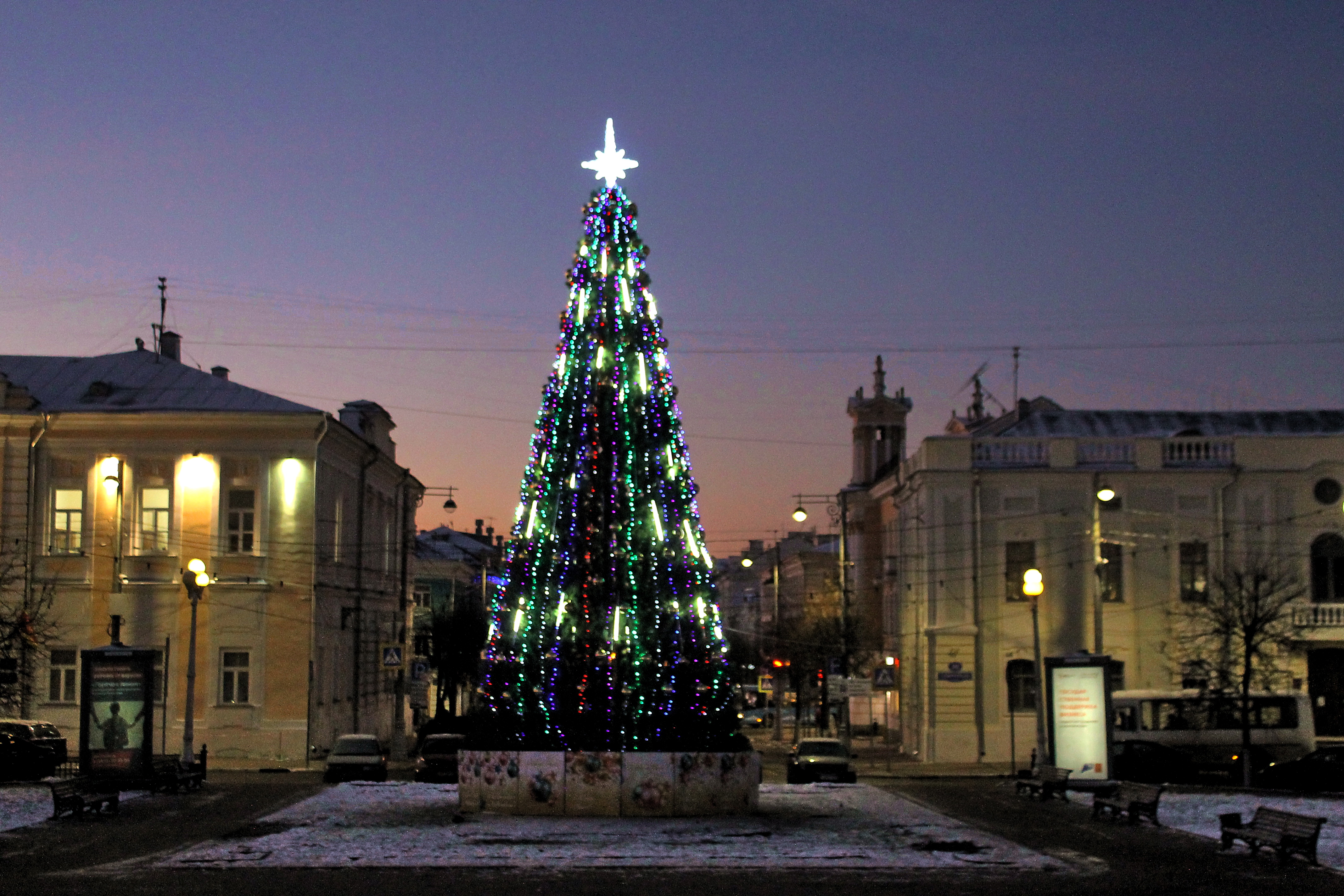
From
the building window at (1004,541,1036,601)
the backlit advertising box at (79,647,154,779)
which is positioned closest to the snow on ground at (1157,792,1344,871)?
the backlit advertising box at (79,647,154,779)

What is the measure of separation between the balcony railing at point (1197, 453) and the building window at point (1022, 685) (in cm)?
742

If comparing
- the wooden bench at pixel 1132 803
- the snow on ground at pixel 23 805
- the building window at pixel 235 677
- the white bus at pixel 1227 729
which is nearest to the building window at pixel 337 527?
the building window at pixel 235 677

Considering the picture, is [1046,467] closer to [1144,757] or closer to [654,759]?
[1144,757]

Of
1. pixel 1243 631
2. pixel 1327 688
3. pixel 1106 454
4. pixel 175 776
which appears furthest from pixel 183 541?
pixel 1327 688

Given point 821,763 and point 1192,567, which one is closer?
point 821,763

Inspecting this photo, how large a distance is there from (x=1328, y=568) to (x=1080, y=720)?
21.9 m

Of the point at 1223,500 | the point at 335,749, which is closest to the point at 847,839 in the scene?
the point at 335,749

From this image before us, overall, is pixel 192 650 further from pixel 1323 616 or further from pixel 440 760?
pixel 1323 616

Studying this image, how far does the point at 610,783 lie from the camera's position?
24875 millimetres

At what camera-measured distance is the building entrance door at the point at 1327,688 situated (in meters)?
50.0

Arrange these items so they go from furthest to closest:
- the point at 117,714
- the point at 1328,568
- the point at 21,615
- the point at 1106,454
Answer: the point at 1106,454
the point at 1328,568
the point at 21,615
the point at 117,714

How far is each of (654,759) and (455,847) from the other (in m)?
4.15

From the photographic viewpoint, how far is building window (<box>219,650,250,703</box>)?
46.6 m

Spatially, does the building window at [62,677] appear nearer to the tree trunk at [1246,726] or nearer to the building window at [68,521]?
the building window at [68,521]
